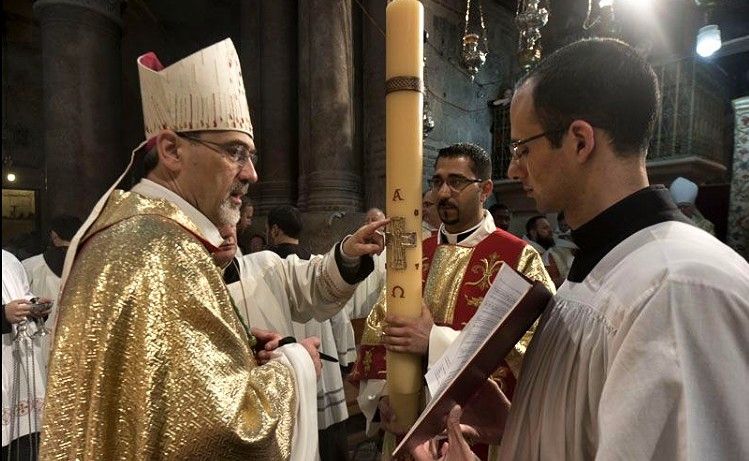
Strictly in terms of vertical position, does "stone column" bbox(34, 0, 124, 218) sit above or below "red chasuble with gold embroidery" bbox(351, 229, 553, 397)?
above

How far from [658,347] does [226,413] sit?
0.90m

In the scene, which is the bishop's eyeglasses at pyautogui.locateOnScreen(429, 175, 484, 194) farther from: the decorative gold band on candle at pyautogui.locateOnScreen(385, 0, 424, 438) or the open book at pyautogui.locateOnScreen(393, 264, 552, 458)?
the open book at pyautogui.locateOnScreen(393, 264, 552, 458)

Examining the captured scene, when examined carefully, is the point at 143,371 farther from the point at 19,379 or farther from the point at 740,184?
the point at 740,184

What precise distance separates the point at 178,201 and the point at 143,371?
537mm

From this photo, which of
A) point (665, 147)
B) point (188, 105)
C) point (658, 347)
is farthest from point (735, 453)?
point (665, 147)

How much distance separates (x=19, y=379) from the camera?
312cm

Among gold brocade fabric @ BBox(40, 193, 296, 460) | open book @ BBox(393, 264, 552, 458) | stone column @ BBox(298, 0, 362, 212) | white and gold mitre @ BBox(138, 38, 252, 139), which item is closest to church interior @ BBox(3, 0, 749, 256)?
stone column @ BBox(298, 0, 362, 212)

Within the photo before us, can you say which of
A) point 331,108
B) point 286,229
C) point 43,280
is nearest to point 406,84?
point 286,229

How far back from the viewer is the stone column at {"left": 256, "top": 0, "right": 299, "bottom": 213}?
6.77 metres

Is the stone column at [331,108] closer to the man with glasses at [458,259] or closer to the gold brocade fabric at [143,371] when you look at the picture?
the man with glasses at [458,259]

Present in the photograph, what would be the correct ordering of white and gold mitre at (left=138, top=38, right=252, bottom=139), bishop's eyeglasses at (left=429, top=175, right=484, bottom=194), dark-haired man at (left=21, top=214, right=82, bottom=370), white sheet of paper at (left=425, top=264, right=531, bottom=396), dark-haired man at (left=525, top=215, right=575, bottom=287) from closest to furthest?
white sheet of paper at (left=425, top=264, right=531, bottom=396), white and gold mitre at (left=138, top=38, right=252, bottom=139), bishop's eyeglasses at (left=429, top=175, right=484, bottom=194), dark-haired man at (left=21, top=214, right=82, bottom=370), dark-haired man at (left=525, top=215, right=575, bottom=287)

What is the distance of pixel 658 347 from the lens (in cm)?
72

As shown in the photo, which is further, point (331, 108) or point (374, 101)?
point (374, 101)

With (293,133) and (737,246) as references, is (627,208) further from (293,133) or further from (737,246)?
(737,246)
